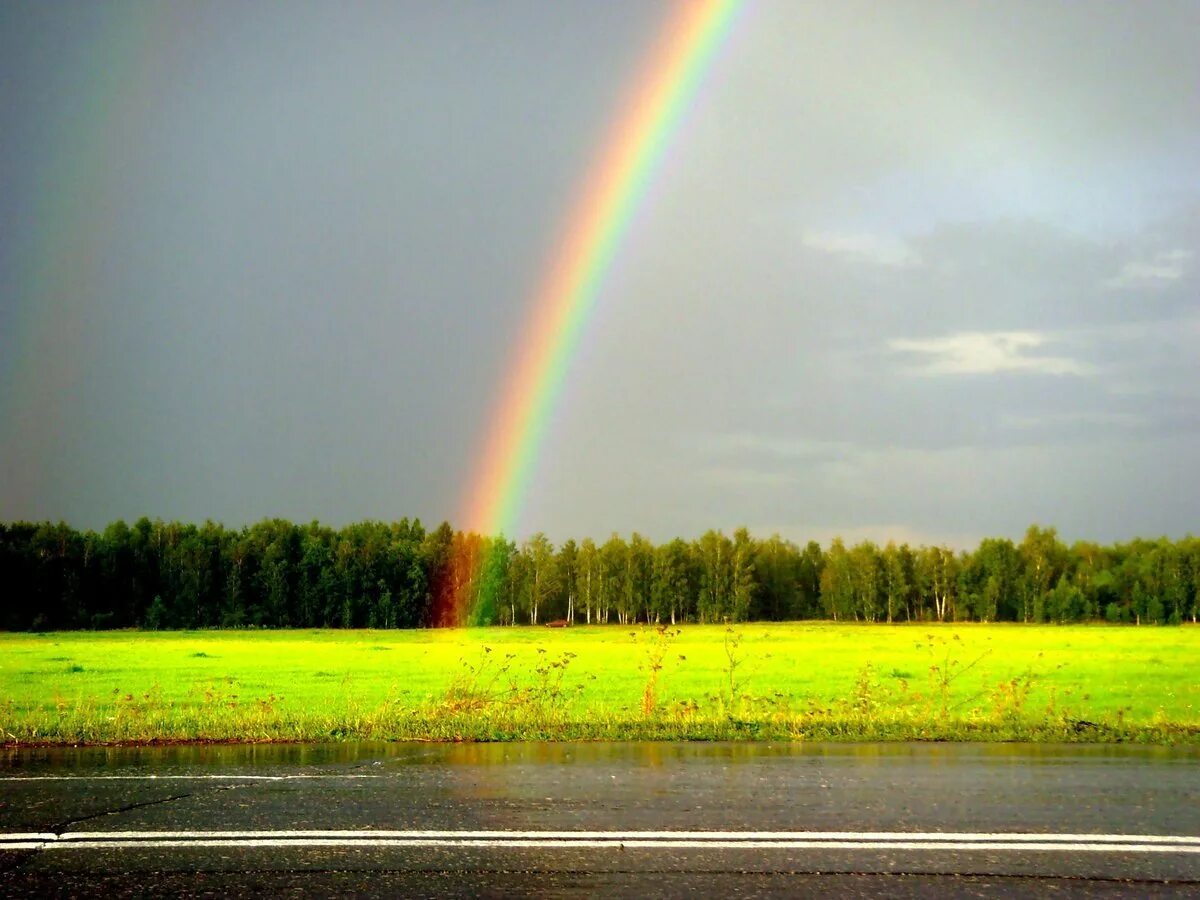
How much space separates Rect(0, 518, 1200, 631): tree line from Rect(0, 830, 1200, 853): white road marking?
126 m

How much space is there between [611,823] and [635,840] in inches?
25.5

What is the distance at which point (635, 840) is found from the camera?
7.87m

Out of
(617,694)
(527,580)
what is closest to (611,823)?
(617,694)

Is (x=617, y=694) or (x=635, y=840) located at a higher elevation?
(x=635, y=840)

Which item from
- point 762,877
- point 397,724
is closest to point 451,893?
point 762,877

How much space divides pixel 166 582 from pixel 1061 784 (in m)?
137

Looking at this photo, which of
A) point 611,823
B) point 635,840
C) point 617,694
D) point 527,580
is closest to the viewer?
point 635,840

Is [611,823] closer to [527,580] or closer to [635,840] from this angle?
[635,840]

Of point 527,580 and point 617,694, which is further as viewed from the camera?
Answer: point 527,580

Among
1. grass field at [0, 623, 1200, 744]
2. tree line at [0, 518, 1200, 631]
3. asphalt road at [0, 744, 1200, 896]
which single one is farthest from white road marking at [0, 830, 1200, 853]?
tree line at [0, 518, 1200, 631]

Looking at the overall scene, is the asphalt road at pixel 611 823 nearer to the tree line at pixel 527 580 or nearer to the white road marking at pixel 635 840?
the white road marking at pixel 635 840

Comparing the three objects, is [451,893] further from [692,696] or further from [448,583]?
[448,583]

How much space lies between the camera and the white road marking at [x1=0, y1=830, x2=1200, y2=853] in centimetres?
763

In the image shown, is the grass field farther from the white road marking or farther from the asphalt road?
the white road marking
